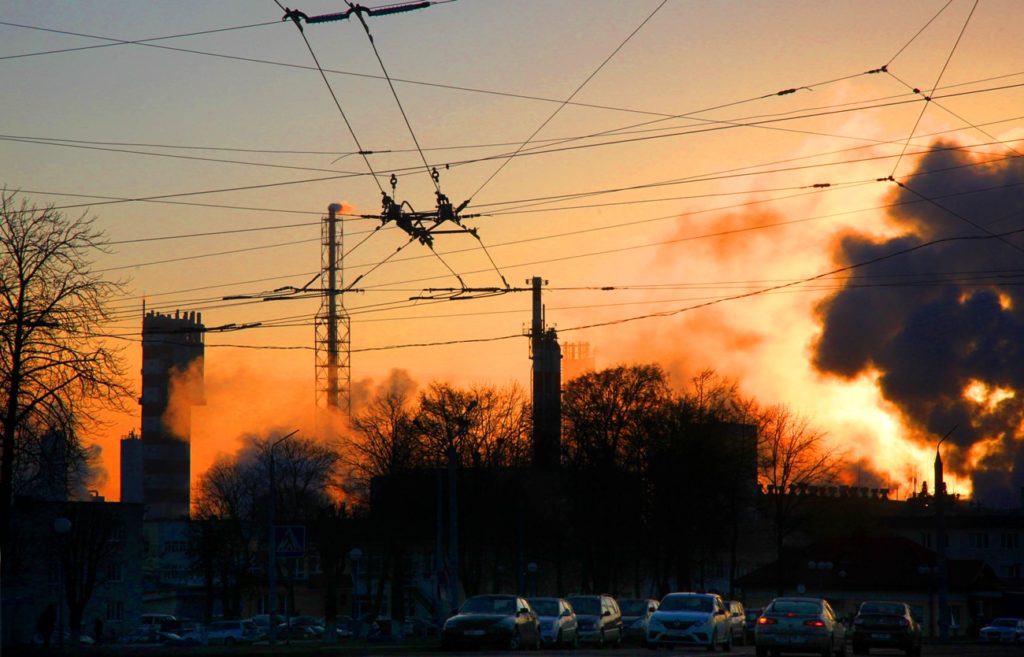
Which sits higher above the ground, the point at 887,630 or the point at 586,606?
the point at 586,606

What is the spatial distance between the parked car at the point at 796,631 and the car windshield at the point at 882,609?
753cm

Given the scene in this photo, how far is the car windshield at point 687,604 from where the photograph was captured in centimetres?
3597

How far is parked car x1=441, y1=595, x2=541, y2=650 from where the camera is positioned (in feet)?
107

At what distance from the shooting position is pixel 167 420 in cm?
16775

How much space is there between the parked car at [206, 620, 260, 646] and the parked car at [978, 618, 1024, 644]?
36.1 meters

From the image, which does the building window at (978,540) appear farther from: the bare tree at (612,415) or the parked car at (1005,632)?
the bare tree at (612,415)

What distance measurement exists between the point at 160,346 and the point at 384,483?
9619 cm

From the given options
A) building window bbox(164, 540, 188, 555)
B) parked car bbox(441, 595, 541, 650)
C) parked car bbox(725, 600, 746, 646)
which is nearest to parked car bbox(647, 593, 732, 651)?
parked car bbox(441, 595, 541, 650)

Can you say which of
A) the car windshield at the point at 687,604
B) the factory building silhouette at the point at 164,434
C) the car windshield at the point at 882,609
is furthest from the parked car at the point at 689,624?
the factory building silhouette at the point at 164,434

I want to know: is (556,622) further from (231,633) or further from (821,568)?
(821,568)

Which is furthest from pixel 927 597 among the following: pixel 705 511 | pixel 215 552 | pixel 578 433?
pixel 215 552

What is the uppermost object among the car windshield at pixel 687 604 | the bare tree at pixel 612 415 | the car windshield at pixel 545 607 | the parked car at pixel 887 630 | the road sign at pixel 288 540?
the bare tree at pixel 612 415

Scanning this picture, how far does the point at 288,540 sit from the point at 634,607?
88.1ft

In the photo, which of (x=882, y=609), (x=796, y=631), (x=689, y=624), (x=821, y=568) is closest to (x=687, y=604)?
(x=689, y=624)
